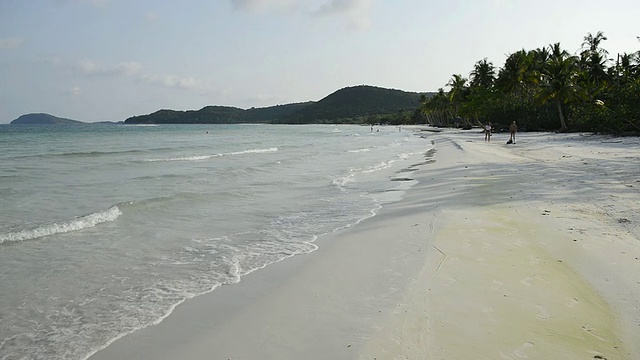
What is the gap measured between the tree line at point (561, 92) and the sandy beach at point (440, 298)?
89.1ft

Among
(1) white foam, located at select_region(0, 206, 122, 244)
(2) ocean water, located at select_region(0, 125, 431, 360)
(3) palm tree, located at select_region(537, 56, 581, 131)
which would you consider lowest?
(2) ocean water, located at select_region(0, 125, 431, 360)

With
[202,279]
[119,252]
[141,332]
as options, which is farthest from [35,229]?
[141,332]

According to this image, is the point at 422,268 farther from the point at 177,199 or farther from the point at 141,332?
the point at 177,199

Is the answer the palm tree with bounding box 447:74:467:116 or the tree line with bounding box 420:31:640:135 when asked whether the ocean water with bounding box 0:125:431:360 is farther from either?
the palm tree with bounding box 447:74:467:116

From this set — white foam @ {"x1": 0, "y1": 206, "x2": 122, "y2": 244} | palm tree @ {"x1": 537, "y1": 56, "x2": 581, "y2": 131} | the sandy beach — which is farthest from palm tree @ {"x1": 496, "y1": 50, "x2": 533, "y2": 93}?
white foam @ {"x1": 0, "y1": 206, "x2": 122, "y2": 244}

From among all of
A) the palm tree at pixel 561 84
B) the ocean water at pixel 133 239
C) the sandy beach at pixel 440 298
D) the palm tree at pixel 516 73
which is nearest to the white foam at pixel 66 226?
the ocean water at pixel 133 239

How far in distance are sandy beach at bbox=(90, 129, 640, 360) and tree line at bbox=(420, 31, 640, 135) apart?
2717cm

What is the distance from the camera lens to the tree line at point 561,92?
31453mm

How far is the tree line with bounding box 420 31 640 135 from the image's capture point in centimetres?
3145

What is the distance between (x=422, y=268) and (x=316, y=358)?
8.36 feet

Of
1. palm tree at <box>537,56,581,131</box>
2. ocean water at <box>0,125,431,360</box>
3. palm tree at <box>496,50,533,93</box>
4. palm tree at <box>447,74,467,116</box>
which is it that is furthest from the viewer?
palm tree at <box>447,74,467,116</box>

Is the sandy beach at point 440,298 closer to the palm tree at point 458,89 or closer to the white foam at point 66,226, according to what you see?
the white foam at point 66,226

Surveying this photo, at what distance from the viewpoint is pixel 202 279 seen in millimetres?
5676

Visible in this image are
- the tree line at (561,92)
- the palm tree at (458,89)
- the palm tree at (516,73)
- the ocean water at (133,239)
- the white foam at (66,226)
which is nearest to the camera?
the ocean water at (133,239)
